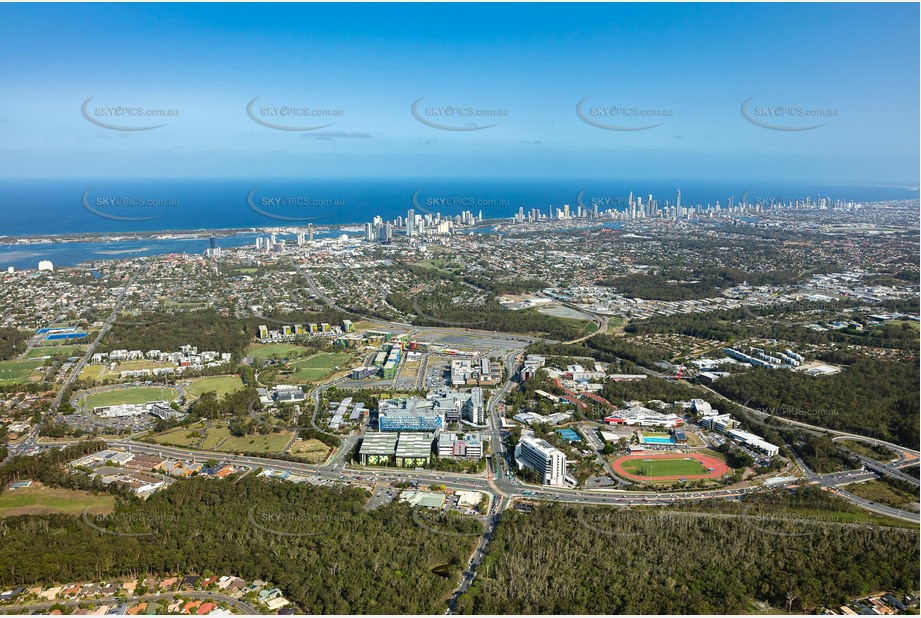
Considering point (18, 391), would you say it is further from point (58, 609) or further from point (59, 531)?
point (58, 609)

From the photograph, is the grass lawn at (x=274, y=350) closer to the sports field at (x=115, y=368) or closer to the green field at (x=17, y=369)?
the sports field at (x=115, y=368)

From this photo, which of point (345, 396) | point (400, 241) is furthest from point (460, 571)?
point (400, 241)

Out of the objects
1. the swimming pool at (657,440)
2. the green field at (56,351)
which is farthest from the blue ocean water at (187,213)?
the swimming pool at (657,440)

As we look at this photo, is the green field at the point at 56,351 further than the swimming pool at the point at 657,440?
Yes

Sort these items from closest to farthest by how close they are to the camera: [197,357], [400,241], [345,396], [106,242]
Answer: [345,396] → [197,357] → [106,242] → [400,241]

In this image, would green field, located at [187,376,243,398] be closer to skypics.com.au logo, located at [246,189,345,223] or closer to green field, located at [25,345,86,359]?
green field, located at [25,345,86,359]

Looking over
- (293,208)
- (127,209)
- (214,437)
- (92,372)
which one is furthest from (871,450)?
(127,209)

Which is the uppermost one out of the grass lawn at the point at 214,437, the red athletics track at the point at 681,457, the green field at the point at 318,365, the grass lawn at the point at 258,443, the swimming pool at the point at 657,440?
the green field at the point at 318,365
